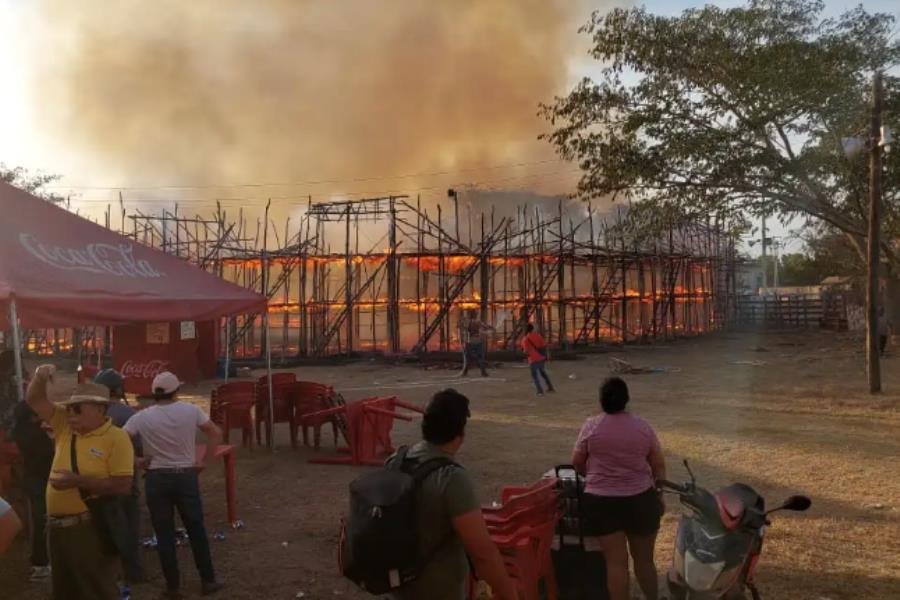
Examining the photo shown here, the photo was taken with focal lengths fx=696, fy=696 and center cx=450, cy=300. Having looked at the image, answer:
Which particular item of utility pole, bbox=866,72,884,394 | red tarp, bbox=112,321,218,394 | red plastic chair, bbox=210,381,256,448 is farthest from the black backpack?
red tarp, bbox=112,321,218,394

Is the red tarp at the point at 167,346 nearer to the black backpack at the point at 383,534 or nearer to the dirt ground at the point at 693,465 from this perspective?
the dirt ground at the point at 693,465

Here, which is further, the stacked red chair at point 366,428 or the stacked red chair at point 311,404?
the stacked red chair at point 311,404

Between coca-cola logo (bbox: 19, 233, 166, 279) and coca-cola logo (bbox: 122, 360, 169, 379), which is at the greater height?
coca-cola logo (bbox: 19, 233, 166, 279)

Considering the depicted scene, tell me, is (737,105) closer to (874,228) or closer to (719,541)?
(874,228)

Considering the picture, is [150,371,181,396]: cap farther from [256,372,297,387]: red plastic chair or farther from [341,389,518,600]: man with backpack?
[256,372,297,387]: red plastic chair

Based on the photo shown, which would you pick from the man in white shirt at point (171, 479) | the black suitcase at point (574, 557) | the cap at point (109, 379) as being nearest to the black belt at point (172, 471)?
the man in white shirt at point (171, 479)

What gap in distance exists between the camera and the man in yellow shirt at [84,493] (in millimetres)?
3840

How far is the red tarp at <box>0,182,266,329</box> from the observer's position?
21.1ft

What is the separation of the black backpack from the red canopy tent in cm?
453

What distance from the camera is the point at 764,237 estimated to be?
125ft

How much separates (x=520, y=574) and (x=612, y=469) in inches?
32.3

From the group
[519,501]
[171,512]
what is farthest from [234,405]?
[519,501]

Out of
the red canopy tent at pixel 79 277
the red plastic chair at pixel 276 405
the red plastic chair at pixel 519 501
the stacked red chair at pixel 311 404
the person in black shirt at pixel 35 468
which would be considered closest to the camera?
the red plastic chair at pixel 519 501

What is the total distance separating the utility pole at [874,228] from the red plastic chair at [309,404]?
1075 cm
